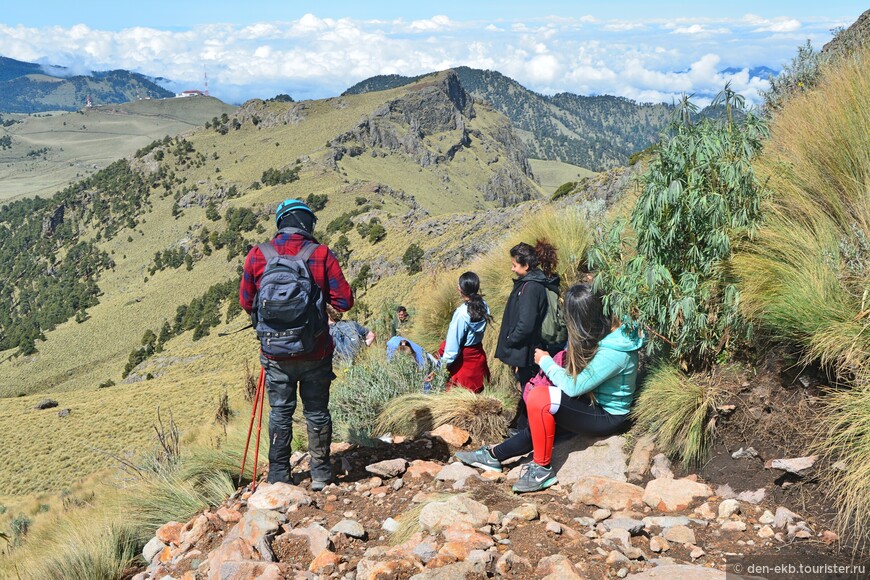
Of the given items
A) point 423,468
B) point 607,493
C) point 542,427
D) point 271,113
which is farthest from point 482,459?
point 271,113

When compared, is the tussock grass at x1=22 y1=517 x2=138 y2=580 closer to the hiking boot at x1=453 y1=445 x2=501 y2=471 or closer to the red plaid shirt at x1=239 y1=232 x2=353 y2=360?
the red plaid shirt at x1=239 y1=232 x2=353 y2=360

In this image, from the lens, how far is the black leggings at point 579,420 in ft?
13.9

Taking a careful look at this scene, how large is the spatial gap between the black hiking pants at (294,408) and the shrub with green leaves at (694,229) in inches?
80.8

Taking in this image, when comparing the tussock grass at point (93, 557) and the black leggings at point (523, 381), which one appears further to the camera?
the black leggings at point (523, 381)

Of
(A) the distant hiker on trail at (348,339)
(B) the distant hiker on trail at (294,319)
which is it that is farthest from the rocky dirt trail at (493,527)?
(A) the distant hiker on trail at (348,339)

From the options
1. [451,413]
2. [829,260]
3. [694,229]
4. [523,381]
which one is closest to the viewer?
[829,260]

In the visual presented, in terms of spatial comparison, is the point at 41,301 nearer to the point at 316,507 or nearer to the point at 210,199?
the point at 210,199

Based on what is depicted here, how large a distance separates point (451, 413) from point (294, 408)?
5.13ft

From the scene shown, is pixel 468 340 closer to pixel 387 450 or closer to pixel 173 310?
pixel 387 450

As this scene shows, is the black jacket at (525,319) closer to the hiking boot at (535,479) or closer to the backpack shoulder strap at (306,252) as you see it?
the hiking boot at (535,479)

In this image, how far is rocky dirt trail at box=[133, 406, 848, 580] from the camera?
2910 millimetres

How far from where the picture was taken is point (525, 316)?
4.75 metres

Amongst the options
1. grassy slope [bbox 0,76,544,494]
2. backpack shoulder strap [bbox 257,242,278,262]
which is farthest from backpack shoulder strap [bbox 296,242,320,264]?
grassy slope [bbox 0,76,544,494]

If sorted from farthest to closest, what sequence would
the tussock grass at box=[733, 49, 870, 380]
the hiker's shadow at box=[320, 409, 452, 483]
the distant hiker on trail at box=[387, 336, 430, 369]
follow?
the distant hiker on trail at box=[387, 336, 430, 369], the hiker's shadow at box=[320, 409, 452, 483], the tussock grass at box=[733, 49, 870, 380]
